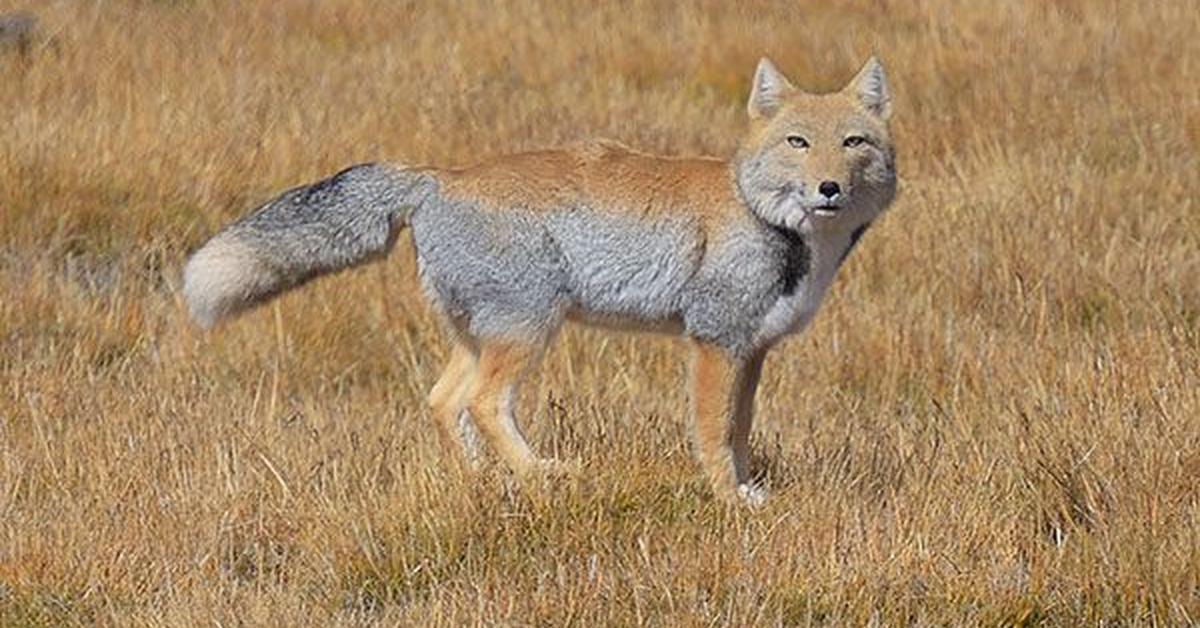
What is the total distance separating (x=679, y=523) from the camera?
5.70 metres

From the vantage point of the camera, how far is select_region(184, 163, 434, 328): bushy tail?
623 centimetres

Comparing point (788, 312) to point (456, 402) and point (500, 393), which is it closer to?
point (500, 393)

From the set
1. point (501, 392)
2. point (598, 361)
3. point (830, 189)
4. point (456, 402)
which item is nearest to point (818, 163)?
point (830, 189)

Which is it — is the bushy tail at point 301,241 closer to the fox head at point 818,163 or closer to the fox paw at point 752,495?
the fox head at point 818,163

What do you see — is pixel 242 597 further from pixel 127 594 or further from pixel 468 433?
pixel 468 433

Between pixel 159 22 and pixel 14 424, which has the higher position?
pixel 14 424

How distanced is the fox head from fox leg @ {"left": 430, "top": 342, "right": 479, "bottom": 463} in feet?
3.39

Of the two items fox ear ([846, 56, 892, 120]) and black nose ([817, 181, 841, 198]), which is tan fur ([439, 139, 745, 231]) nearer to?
black nose ([817, 181, 841, 198])

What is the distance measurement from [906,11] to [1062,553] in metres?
10.7

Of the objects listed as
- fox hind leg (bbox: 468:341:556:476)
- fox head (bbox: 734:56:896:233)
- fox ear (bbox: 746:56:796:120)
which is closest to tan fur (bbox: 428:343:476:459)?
fox hind leg (bbox: 468:341:556:476)

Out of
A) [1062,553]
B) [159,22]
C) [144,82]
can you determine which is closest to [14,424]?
[1062,553]

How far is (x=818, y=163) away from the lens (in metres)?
6.20

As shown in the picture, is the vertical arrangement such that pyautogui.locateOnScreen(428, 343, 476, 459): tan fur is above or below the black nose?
below

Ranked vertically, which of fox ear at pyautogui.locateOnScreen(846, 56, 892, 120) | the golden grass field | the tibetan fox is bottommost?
the golden grass field
